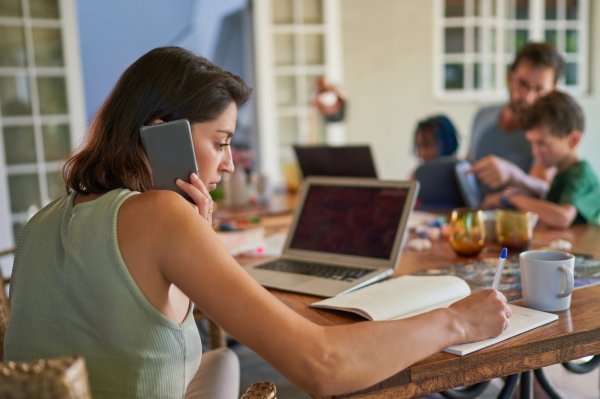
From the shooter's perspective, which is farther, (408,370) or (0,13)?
(0,13)

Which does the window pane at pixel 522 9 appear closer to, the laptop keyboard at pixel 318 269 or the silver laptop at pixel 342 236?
the silver laptop at pixel 342 236

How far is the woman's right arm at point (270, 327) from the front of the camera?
0.99 m

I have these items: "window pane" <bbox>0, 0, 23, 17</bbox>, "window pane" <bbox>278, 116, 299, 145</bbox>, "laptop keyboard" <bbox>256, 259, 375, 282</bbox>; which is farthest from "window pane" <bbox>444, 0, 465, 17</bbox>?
"laptop keyboard" <bbox>256, 259, 375, 282</bbox>

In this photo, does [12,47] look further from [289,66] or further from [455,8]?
[455,8]

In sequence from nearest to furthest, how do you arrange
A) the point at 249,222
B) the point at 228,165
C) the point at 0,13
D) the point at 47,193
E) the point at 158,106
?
the point at 158,106
the point at 228,165
the point at 249,222
the point at 0,13
the point at 47,193

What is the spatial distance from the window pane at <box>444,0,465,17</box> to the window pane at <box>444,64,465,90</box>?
1.63 ft

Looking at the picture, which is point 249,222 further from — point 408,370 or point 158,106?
point 408,370

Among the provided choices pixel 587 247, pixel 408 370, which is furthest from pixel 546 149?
pixel 408 370

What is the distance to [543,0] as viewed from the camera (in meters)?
6.73

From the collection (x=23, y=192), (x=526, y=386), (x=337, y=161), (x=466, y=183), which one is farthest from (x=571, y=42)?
(x=526, y=386)

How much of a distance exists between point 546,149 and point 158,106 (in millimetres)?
1679

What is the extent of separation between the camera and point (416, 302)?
1272 millimetres

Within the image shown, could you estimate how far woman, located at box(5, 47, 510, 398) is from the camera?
3.28 feet

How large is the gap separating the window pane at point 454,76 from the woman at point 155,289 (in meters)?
5.39
